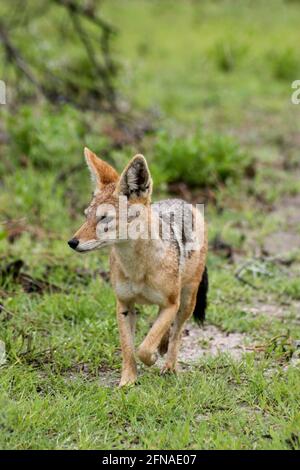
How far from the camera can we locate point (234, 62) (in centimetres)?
1506

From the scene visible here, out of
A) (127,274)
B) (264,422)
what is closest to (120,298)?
(127,274)

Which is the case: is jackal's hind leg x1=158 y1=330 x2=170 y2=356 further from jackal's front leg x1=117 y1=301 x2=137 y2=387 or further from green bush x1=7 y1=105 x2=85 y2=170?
green bush x1=7 y1=105 x2=85 y2=170

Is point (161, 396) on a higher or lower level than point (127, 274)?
lower

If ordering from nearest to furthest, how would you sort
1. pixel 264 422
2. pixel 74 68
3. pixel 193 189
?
pixel 264 422
pixel 193 189
pixel 74 68

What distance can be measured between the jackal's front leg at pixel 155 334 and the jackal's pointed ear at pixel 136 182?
2.19 feet

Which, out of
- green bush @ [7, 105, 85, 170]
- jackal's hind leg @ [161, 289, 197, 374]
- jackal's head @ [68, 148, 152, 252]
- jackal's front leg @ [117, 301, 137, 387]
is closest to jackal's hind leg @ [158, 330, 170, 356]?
jackal's hind leg @ [161, 289, 197, 374]

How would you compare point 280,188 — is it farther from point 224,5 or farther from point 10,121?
point 224,5

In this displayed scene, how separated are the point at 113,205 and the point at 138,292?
0.53 meters

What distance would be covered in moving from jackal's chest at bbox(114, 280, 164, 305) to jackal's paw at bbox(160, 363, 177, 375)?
1.48 ft

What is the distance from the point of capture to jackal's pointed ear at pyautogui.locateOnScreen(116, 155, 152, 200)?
15.8 ft

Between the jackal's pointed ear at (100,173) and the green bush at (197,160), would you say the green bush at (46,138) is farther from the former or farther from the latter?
the jackal's pointed ear at (100,173)

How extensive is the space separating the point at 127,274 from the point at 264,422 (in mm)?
1134

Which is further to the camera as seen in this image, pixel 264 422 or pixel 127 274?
pixel 127 274

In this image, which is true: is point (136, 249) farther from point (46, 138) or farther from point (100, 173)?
point (46, 138)
